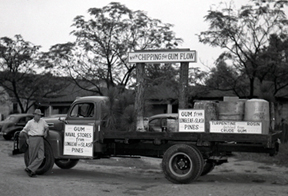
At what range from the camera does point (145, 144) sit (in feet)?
36.4

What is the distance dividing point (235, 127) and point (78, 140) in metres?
4.04

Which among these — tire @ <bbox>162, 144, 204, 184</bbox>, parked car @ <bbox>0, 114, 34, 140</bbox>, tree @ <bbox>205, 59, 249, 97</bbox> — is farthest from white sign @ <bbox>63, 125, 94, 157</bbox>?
parked car @ <bbox>0, 114, 34, 140</bbox>

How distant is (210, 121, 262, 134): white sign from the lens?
32.4 ft

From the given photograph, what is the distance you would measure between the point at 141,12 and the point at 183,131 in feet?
61.0

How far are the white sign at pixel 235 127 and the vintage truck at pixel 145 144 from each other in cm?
15

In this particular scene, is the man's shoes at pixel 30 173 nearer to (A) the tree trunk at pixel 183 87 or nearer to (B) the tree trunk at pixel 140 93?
(B) the tree trunk at pixel 140 93

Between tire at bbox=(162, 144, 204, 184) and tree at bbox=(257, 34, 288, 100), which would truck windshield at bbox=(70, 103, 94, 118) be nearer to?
tire at bbox=(162, 144, 204, 184)

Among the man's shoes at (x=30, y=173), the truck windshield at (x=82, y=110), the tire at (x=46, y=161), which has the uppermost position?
the truck windshield at (x=82, y=110)

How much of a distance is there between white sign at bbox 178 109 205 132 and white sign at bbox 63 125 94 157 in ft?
7.85

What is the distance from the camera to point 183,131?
34.3 ft

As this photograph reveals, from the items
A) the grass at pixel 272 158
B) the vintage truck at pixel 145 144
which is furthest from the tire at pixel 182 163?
the grass at pixel 272 158

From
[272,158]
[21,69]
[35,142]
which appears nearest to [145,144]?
[35,142]

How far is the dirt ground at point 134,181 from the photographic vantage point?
30.1 feet

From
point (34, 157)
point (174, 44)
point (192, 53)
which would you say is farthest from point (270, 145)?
point (174, 44)
